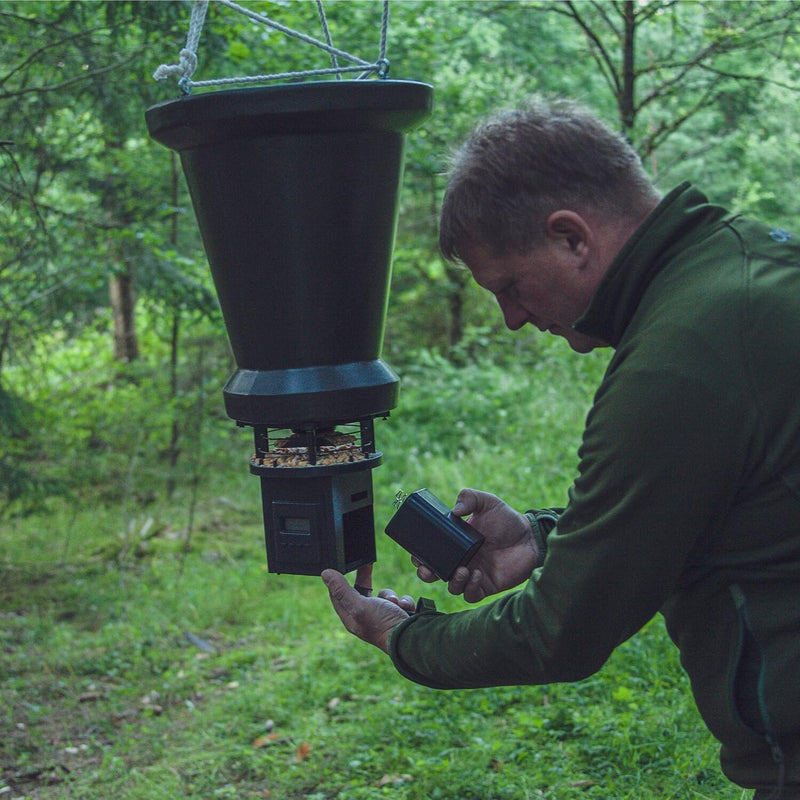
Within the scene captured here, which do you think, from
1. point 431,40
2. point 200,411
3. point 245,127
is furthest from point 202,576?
point 245,127

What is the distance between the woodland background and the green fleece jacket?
2.52 feet

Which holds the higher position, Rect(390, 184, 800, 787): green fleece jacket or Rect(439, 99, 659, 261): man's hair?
Rect(439, 99, 659, 261): man's hair

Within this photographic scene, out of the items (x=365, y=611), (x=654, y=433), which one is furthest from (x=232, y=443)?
(x=654, y=433)

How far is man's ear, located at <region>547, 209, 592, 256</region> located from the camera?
63.9 inches

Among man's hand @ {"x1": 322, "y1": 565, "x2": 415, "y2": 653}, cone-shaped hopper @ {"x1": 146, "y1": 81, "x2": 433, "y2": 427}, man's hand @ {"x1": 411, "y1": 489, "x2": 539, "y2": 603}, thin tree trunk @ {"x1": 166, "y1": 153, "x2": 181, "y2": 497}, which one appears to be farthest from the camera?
thin tree trunk @ {"x1": 166, "y1": 153, "x2": 181, "y2": 497}

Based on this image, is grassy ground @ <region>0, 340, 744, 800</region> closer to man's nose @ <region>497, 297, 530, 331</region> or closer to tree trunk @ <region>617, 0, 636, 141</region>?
man's nose @ <region>497, 297, 530, 331</region>

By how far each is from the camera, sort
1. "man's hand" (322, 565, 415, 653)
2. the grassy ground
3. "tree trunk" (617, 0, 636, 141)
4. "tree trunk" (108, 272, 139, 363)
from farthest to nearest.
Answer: "tree trunk" (108, 272, 139, 363)
"tree trunk" (617, 0, 636, 141)
the grassy ground
"man's hand" (322, 565, 415, 653)

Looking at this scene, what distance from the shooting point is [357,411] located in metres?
1.94

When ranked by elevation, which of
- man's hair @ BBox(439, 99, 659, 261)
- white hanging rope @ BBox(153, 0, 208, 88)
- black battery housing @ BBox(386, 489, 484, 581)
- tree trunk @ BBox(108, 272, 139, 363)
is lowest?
tree trunk @ BBox(108, 272, 139, 363)

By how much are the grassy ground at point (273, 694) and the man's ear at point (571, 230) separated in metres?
1.89

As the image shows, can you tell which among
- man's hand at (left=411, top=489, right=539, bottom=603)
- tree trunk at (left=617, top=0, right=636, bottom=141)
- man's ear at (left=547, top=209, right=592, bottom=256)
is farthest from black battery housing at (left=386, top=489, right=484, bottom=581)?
tree trunk at (left=617, top=0, right=636, bottom=141)

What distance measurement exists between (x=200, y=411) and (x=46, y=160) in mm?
1978

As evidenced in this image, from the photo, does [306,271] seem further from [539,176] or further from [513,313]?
[539,176]

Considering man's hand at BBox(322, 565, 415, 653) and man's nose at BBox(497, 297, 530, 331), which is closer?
man's nose at BBox(497, 297, 530, 331)
